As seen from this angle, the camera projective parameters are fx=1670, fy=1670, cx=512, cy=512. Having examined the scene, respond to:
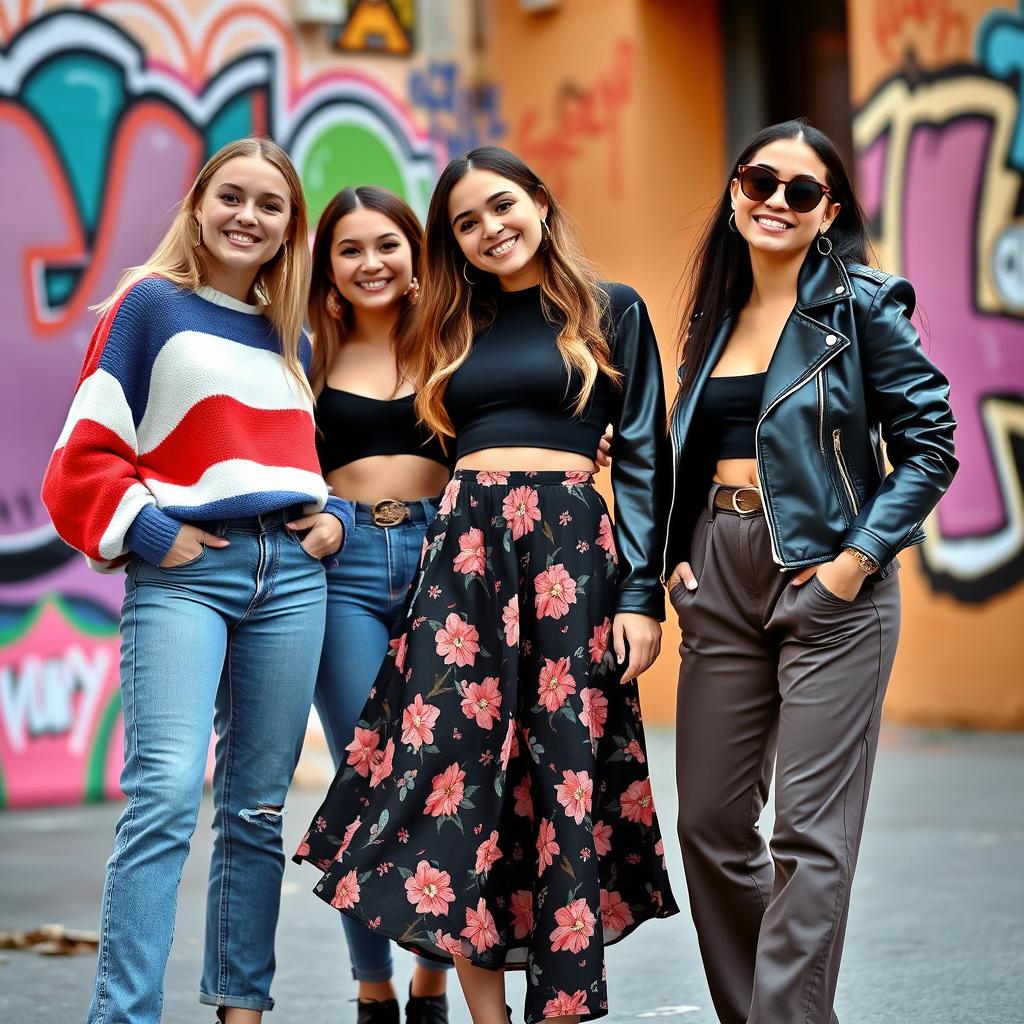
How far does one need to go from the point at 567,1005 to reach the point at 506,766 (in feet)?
1.80

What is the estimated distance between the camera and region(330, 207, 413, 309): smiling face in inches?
180

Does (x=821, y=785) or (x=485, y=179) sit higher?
(x=485, y=179)

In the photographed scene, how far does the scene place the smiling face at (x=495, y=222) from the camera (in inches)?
162

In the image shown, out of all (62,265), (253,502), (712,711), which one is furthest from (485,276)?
(62,265)

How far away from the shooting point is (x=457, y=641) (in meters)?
3.95

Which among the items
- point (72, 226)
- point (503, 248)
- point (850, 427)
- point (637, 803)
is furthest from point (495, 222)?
point (72, 226)

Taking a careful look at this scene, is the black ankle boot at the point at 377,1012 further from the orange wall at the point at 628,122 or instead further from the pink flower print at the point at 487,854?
the orange wall at the point at 628,122

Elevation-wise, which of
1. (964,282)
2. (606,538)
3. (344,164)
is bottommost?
(606,538)

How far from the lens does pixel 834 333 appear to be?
3.73 m

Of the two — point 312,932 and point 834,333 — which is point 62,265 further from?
point 834,333

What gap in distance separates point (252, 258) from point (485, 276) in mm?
611

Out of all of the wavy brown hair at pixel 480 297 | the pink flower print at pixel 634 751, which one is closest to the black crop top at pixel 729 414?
the wavy brown hair at pixel 480 297

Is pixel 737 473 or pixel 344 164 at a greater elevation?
pixel 344 164

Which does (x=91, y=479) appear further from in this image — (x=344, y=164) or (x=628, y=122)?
(x=628, y=122)
